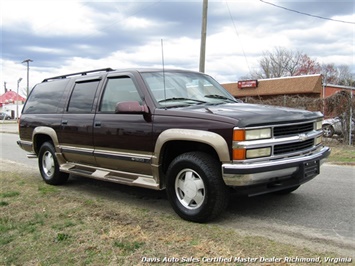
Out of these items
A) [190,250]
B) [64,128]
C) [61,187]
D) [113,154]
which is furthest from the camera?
[61,187]

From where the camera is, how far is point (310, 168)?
4359mm

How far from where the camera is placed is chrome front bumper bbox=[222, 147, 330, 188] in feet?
12.6

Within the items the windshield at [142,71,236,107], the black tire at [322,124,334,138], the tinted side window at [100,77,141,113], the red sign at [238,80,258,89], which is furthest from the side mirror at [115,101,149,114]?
the red sign at [238,80,258,89]

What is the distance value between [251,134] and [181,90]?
4.94 feet

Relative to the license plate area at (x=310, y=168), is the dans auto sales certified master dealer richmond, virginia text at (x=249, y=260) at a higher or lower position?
lower

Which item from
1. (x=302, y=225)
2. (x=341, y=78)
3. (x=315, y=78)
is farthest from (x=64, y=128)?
(x=341, y=78)

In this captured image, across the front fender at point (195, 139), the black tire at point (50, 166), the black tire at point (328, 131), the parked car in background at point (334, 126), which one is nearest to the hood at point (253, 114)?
the front fender at point (195, 139)

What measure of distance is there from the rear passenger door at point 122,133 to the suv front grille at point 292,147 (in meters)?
1.55

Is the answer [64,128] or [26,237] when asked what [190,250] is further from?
[64,128]

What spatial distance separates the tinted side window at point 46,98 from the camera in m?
6.46

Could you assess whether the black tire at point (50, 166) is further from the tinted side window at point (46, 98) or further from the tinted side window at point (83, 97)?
the tinted side window at point (83, 97)

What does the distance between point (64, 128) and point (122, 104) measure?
1.85 metres

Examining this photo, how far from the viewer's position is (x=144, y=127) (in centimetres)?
467

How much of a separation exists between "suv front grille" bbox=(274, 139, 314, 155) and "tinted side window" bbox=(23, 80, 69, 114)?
12.5ft
